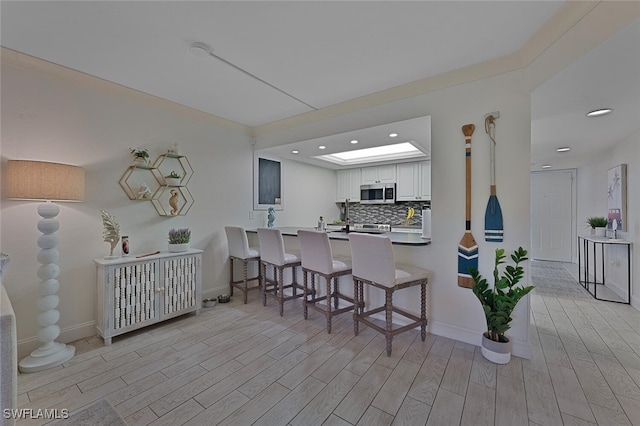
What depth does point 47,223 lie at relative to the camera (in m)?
2.15

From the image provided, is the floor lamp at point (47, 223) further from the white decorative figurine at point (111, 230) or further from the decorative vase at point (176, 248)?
the decorative vase at point (176, 248)

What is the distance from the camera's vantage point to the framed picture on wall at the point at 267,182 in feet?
13.8

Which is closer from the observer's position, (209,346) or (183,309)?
(209,346)

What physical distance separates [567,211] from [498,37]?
557 cm

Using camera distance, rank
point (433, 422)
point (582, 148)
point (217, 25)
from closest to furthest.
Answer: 1. point (433, 422)
2. point (217, 25)
3. point (582, 148)

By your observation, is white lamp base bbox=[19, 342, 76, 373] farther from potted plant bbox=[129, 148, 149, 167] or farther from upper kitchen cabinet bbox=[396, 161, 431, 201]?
upper kitchen cabinet bbox=[396, 161, 431, 201]

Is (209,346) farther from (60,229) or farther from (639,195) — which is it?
(639,195)

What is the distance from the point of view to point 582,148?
3930 mm

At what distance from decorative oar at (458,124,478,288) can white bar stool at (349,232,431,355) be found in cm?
31

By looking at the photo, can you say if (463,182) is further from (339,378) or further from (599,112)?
(339,378)

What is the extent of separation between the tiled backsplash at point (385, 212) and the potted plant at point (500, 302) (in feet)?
9.35

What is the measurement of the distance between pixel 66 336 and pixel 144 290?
0.71 metres

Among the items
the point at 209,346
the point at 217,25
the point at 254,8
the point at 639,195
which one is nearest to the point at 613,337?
the point at 639,195

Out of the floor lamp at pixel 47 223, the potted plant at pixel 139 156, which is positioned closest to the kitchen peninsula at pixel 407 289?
the potted plant at pixel 139 156
